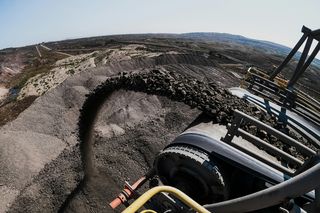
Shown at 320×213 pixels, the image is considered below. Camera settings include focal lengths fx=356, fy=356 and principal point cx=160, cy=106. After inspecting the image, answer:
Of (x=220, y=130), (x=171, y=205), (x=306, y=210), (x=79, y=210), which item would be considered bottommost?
(x=79, y=210)

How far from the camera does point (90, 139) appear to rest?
14195 mm

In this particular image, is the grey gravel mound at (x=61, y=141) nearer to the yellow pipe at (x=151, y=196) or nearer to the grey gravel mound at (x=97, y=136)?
the grey gravel mound at (x=97, y=136)

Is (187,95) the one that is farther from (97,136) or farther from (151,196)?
(97,136)

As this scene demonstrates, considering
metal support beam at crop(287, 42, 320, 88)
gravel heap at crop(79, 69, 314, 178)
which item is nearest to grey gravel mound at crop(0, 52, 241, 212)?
gravel heap at crop(79, 69, 314, 178)

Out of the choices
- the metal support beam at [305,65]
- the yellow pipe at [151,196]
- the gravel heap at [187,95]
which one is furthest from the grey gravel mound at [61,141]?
the yellow pipe at [151,196]

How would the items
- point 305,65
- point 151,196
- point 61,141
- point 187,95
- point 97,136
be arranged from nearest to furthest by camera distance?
point 151,196 < point 187,95 < point 305,65 < point 97,136 < point 61,141

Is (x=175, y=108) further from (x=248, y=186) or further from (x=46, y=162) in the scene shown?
(x=248, y=186)

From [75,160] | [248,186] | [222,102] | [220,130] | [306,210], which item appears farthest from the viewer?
[75,160]

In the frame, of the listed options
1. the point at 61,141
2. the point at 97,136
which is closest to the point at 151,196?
the point at 97,136

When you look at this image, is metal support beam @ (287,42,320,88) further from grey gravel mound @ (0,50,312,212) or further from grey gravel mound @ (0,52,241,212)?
grey gravel mound @ (0,52,241,212)

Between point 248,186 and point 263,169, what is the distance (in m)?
0.59

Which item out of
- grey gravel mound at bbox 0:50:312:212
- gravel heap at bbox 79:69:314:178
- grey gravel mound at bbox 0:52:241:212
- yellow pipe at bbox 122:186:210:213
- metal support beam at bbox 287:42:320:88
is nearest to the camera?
yellow pipe at bbox 122:186:210:213

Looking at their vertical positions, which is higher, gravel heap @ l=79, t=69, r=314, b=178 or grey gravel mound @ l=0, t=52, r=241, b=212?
gravel heap @ l=79, t=69, r=314, b=178

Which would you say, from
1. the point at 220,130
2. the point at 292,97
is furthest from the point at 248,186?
the point at 292,97
